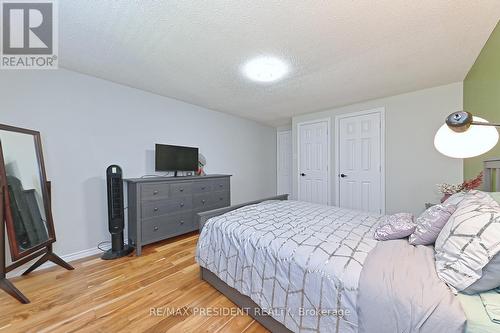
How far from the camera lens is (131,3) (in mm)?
1346

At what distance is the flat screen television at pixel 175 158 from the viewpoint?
3.01 metres

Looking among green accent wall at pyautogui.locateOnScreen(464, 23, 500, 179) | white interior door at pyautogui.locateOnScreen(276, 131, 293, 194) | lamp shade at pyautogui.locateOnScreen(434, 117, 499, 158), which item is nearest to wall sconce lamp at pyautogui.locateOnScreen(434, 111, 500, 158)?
lamp shade at pyautogui.locateOnScreen(434, 117, 499, 158)

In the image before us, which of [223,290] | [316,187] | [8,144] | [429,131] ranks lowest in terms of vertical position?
[223,290]

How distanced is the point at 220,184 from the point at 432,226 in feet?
9.39

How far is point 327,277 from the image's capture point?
1.08 m

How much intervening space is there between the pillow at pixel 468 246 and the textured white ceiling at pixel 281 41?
4.58ft

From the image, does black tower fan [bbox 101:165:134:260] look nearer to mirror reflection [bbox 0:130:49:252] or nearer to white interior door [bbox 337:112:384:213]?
mirror reflection [bbox 0:130:49:252]

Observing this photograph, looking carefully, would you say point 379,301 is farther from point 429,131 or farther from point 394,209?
point 429,131

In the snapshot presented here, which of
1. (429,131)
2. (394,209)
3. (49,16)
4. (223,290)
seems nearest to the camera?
(49,16)

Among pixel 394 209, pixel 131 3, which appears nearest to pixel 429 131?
pixel 394 209

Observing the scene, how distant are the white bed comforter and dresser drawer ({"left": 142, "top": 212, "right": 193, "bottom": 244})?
1.11m

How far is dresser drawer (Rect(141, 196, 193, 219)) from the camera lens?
8.51ft

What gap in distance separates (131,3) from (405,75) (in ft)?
9.56

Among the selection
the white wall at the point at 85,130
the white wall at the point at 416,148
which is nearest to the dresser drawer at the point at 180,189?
the white wall at the point at 85,130
